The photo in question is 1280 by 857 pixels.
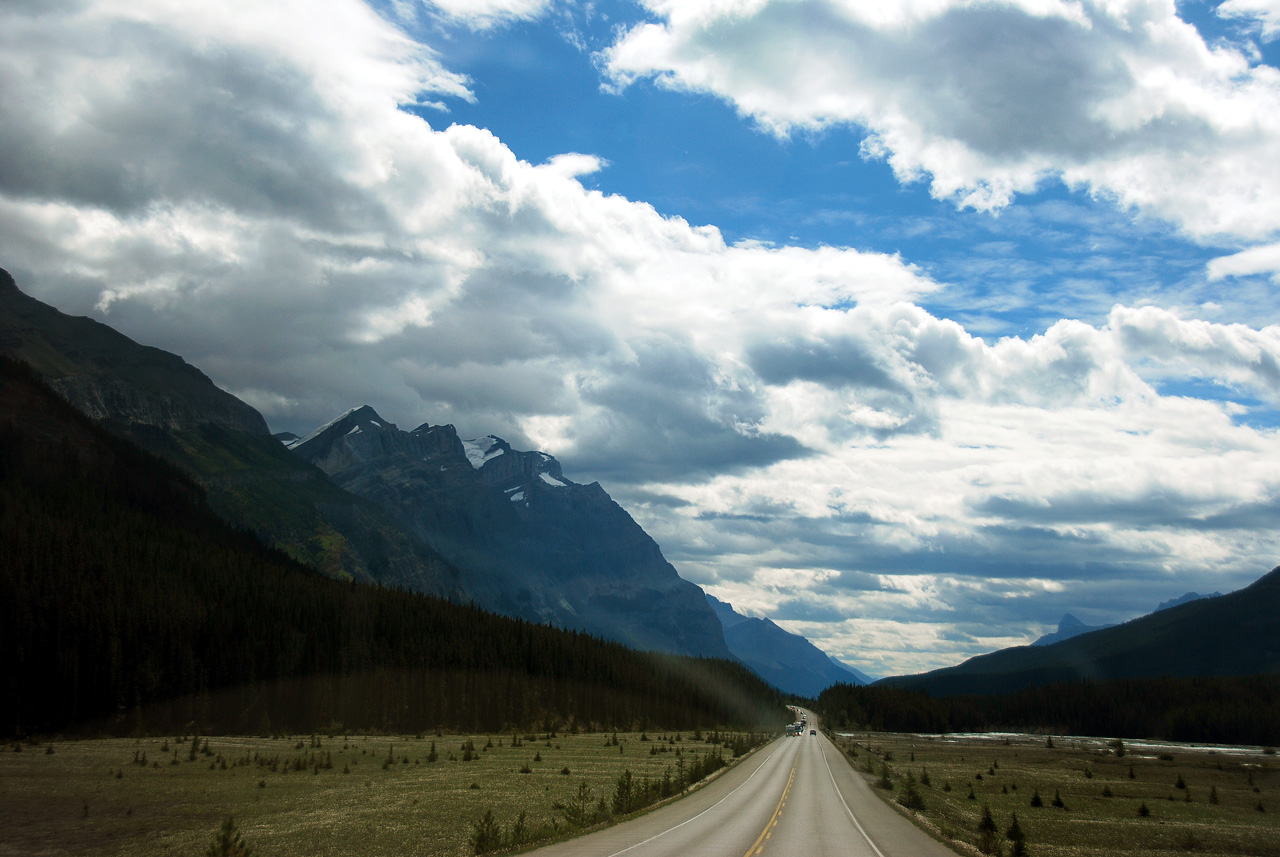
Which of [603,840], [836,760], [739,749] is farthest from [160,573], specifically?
[603,840]

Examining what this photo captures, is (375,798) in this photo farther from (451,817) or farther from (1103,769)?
(1103,769)

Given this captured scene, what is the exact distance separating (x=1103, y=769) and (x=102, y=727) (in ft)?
404

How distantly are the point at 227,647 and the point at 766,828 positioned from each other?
125 metres

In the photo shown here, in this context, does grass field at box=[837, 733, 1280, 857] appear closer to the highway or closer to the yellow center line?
the highway

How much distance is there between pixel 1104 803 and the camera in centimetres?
5412

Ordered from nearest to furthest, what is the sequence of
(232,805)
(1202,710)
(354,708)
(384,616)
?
1. (232,805)
2. (354,708)
3. (384,616)
4. (1202,710)

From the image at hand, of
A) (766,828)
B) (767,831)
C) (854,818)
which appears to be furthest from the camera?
(854,818)

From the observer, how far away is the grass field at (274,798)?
33062 mm

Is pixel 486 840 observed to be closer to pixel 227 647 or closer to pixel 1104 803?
pixel 1104 803

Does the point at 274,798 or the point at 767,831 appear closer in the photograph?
the point at 767,831

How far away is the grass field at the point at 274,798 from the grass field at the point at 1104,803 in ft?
69.0

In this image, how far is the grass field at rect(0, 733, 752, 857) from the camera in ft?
108

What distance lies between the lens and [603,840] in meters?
31.0

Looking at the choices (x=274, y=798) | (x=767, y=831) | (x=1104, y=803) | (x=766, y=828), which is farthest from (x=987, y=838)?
(x=274, y=798)
